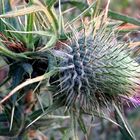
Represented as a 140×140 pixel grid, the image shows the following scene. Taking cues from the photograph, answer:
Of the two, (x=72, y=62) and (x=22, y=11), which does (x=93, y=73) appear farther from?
(x=22, y=11)

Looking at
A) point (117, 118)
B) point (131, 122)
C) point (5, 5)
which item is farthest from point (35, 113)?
point (131, 122)

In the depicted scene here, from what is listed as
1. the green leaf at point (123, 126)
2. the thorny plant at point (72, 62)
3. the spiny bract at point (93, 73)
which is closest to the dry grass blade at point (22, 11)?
the thorny plant at point (72, 62)

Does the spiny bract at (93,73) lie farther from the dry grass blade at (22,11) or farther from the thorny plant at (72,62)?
the dry grass blade at (22,11)

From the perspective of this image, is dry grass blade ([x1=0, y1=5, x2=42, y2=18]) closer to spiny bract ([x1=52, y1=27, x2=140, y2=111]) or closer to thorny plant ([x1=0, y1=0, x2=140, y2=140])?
thorny plant ([x1=0, y1=0, x2=140, y2=140])

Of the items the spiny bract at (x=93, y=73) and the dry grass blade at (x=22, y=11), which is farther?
the spiny bract at (x=93, y=73)

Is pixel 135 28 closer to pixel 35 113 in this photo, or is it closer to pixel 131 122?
pixel 35 113

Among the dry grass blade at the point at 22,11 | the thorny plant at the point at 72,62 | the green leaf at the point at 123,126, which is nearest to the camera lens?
the dry grass blade at the point at 22,11

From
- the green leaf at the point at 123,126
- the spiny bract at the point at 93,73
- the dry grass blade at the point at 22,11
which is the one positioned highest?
the dry grass blade at the point at 22,11

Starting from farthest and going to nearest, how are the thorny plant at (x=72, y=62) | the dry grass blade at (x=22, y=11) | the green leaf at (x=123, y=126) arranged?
the green leaf at (x=123, y=126) → the thorny plant at (x=72, y=62) → the dry grass blade at (x=22, y=11)

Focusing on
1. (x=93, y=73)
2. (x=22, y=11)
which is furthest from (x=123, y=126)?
(x=22, y=11)
